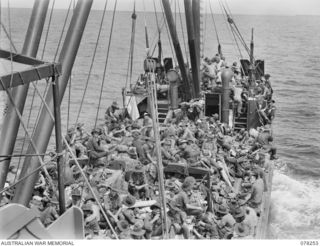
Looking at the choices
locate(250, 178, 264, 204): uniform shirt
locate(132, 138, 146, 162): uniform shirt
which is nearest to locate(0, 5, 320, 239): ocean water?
locate(250, 178, 264, 204): uniform shirt

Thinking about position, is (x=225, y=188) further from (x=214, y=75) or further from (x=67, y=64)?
(x=214, y=75)

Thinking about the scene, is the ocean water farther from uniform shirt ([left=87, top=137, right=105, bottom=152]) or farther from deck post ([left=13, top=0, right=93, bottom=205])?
deck post ([left=13, top=0, right=93, bottom=205])

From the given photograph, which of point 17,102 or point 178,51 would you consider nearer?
point 17,102

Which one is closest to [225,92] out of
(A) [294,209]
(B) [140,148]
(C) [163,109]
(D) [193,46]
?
(D) [193,46]

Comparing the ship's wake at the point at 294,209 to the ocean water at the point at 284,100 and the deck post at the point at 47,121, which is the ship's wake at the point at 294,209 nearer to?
the ocean water at the point at 284,100

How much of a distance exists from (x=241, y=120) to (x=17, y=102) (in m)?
11.7

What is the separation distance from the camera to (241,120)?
1814 centimetres

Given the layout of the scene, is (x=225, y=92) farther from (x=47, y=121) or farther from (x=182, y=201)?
(x=47, y=121)

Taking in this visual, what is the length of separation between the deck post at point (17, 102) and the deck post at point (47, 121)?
0.24 meters

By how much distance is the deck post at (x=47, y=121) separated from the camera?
672 centimetres

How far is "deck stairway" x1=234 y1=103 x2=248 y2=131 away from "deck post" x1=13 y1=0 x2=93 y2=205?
11.2 m

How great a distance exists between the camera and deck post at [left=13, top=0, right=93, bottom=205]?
672 centimetres

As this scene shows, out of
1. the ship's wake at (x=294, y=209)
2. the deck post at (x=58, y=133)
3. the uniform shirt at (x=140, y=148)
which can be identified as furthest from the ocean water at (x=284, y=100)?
the deck post at (x=58, y=133)

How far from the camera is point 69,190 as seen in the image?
1005cm
